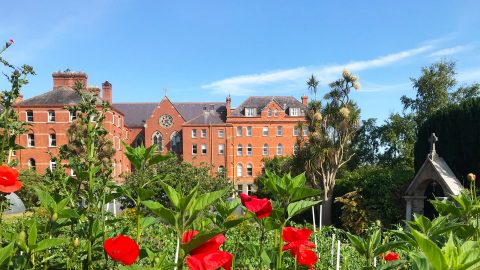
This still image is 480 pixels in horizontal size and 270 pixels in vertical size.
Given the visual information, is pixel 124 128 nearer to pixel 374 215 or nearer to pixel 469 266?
pixel 374 215

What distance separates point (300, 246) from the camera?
1.66m

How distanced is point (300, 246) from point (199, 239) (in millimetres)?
699

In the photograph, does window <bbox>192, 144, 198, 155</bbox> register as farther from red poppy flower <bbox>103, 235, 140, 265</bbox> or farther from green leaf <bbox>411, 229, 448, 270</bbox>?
green leaf <bbox>411, 229, 448, 270</bbox>

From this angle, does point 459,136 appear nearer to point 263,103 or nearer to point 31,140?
point 263,103

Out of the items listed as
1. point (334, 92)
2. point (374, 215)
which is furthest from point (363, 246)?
point (334, 92)

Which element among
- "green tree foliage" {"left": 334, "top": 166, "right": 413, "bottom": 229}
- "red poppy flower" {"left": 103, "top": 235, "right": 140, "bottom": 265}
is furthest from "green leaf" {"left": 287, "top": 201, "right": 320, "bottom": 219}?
"green tree foliage" {"left": 334, "top": 166, "right": 413, "bottom": 229}

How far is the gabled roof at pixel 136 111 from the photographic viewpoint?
54750mm

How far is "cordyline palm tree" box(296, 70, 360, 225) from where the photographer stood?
2375 centimetres

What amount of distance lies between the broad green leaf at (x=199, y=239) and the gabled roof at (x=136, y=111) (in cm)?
5482

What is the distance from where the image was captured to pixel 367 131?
45.8 m

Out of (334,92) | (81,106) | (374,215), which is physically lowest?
(374,215)

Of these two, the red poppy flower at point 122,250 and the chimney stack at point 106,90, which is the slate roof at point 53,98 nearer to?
the chimney stack at point 106,90

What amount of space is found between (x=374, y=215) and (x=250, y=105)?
3626cm

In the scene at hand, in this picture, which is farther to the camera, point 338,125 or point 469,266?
point 338,125
